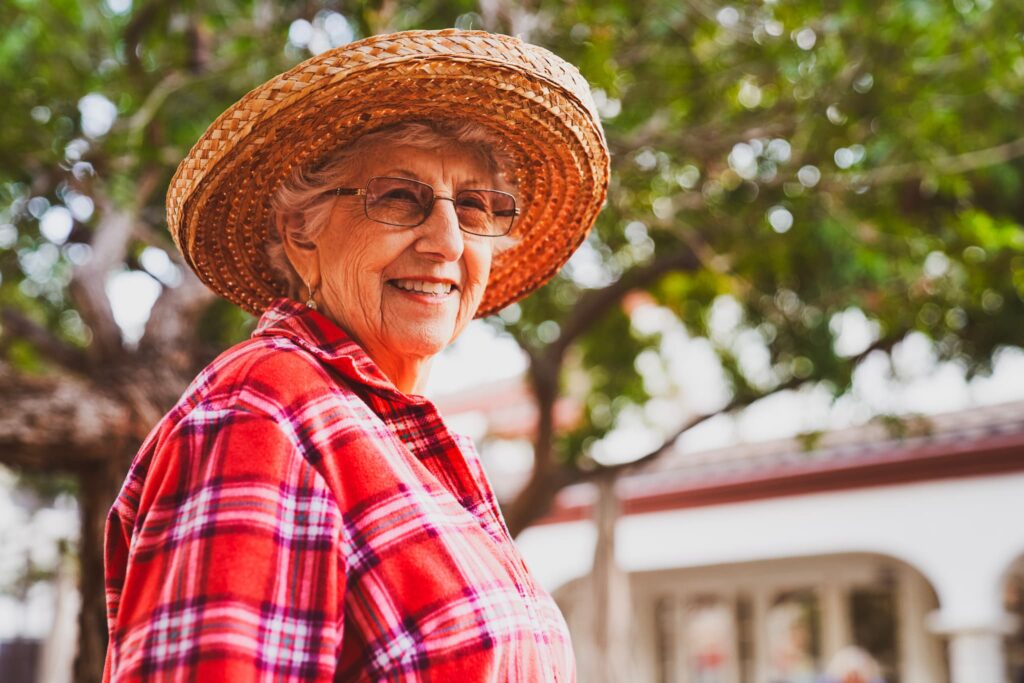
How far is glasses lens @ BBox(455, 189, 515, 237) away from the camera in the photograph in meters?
1.76

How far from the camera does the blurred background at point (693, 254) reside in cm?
538

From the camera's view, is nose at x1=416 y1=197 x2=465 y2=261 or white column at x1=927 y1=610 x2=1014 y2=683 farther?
white column at x1=927 y1=610 x2=1014 y2=683

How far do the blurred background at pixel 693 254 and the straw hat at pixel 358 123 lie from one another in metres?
2.05

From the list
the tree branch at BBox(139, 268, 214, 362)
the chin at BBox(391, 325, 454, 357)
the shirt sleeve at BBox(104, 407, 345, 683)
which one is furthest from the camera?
the tree branch at BBox(139, 268, 214, 362)

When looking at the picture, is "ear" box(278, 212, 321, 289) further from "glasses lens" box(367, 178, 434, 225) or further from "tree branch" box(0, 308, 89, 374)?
"tree branch" box(0, 308, 89, 374)

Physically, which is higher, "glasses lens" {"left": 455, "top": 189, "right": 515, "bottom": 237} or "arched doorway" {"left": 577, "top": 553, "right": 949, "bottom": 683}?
"arched doorway" {"left": 577, "top": 553, "right": 949, "bottom": 683}

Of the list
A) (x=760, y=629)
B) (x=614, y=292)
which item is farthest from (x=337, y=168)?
(x=760, y=629)

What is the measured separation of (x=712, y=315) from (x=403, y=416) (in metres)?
7.87

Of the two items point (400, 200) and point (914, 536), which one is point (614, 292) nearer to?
point (914, 536)

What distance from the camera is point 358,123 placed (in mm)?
1654

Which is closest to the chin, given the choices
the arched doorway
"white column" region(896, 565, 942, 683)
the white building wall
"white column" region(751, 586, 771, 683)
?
the white building wall

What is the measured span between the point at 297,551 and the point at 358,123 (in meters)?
0.73

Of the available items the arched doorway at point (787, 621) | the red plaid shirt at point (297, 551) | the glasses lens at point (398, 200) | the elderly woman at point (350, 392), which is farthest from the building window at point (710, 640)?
the red plaid shirt at point (297, 551)

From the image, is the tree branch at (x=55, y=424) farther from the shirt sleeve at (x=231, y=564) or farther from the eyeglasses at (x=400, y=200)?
the shirt sleeve at (x=231, y=564)
